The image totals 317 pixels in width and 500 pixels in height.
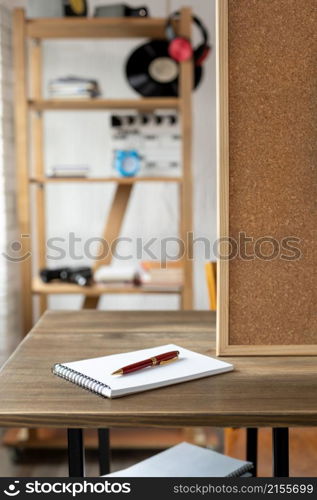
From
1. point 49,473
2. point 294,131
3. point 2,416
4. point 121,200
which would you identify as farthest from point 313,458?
point 2,416

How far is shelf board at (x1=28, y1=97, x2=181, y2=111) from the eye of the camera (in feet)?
10.1

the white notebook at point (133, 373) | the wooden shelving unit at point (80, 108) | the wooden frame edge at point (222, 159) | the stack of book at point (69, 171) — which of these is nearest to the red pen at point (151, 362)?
the white notebook at point (133, 373)

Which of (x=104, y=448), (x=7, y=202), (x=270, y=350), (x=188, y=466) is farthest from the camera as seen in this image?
(x=7, y=202)

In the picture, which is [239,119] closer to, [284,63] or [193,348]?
[284,63]

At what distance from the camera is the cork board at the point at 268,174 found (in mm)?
1319

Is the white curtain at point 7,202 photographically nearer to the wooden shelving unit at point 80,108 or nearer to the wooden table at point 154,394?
the wooden shelving unit at point 80,108

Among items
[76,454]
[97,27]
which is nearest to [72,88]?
[97,27]

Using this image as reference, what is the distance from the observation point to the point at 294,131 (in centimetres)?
133

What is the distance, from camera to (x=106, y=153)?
3758 millimetres

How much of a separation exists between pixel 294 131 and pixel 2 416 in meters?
0.74

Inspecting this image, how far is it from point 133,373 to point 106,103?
207 cm

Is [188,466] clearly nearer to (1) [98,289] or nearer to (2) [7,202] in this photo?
(1) [98,289]

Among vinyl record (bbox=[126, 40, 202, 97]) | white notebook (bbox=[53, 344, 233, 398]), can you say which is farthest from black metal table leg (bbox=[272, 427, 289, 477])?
vinyl record (bbox=[126, 40, 202, 97])

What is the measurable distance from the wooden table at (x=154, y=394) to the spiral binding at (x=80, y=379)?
1 cm
